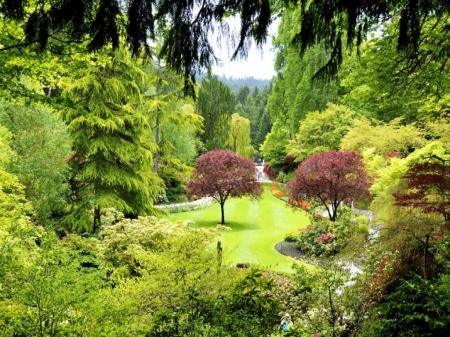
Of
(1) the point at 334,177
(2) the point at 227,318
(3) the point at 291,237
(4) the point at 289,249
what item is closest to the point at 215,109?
(3) the point at 291,237

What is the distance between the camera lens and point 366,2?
273cm

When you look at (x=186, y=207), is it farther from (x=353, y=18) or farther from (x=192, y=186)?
(x=353, y=18)

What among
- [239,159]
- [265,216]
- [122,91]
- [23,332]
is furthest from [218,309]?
[265,216]

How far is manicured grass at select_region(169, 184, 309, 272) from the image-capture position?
12.9 meters

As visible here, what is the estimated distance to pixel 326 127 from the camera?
2428 centimetres

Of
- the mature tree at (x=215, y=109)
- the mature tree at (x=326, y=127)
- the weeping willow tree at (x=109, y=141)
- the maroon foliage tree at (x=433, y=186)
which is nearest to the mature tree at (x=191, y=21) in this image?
the maroon foliage tree at (x=433, y=186)

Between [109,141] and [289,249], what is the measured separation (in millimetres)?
7699

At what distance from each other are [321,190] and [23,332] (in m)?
12.0

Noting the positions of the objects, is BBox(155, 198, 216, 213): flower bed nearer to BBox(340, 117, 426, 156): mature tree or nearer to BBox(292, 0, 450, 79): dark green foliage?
BBox(340, 117, 426, 156): mature tree

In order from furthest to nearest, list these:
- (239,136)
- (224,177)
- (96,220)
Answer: (239,136) → (224,177) → (96,220)

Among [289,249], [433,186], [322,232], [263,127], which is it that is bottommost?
[289,249]

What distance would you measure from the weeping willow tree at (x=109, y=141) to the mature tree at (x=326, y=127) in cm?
1364

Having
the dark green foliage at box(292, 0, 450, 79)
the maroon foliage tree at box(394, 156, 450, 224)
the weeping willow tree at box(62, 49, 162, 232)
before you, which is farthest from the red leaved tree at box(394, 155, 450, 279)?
the weeping willow tree at box(62, 49, 162, 232)

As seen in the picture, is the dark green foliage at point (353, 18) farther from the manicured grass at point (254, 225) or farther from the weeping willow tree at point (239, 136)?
the weeping willow tree at point (239, 136)
